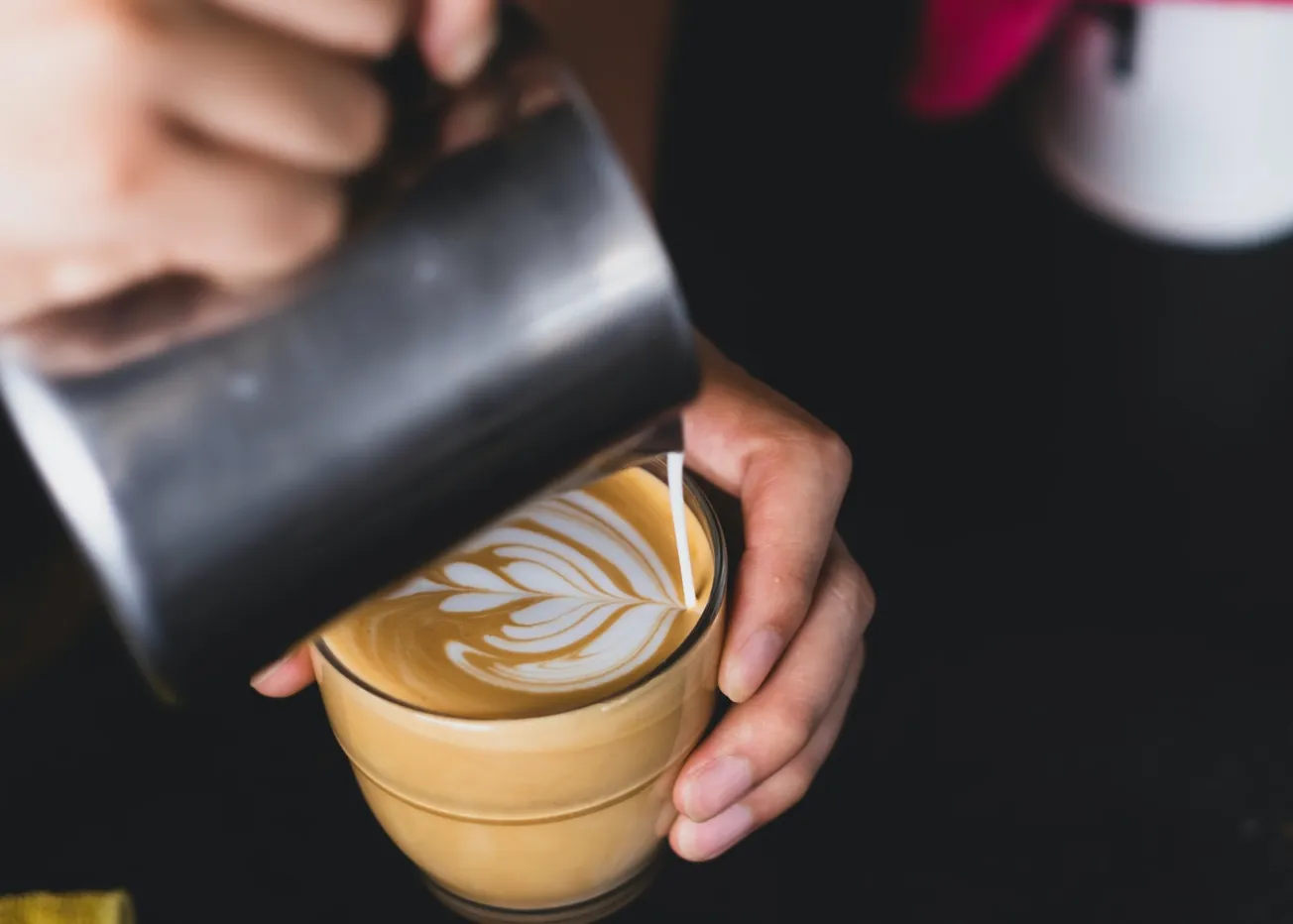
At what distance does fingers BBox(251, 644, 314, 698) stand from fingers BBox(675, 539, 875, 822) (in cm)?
21

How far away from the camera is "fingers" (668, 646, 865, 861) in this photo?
26.5 inches

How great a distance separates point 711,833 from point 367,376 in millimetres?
366

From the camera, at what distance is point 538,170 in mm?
406

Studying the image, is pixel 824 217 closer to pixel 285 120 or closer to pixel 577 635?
pixel 577 635

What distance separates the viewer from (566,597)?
703 millimetres

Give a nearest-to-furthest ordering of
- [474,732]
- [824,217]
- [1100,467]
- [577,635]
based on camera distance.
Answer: [474,732], [577,635], [1100,467], [824,217]

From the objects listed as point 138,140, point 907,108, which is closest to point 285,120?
point 138,140

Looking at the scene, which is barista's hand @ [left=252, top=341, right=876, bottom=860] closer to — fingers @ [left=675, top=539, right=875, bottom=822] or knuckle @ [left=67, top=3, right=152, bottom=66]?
fingers @ [left=675, top=539, right=875, bottom=822]

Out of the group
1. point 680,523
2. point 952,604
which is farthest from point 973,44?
point 680,523

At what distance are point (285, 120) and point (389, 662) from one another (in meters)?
0.35

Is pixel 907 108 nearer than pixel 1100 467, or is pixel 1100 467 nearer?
pixel 1100 467

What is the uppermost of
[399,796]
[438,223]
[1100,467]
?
[438,223]

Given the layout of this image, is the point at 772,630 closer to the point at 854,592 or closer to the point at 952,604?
the point at 854,592

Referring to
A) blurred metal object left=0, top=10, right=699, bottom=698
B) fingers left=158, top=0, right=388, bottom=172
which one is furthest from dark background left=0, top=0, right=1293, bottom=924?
fingers left=158, top=0, right=388, bottom=172
